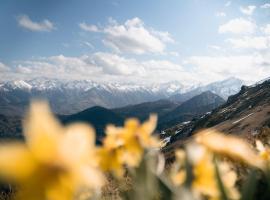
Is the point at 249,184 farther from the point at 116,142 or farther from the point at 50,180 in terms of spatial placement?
the point at 50,180

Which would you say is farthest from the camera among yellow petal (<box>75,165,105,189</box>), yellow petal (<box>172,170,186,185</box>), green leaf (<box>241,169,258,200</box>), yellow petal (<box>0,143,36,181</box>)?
yellow petal (<box>172,170,186,185</box>)

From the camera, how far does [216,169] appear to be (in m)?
1.35

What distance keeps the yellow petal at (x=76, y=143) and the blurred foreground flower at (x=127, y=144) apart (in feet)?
1.67

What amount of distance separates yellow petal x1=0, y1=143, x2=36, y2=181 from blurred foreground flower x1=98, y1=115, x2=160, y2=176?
64 cm

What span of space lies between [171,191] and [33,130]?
0.81 m

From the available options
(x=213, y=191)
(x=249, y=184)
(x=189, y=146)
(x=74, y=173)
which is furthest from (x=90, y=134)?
(x=249, y=184)

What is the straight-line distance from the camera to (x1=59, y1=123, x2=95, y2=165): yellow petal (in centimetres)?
82

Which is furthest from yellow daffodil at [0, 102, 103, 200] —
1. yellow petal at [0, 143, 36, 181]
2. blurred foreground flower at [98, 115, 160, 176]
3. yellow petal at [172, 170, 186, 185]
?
yellow petal at [172, 170, 186, 185]

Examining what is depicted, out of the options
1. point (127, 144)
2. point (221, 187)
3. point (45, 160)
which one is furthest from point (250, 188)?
point (45, 160)

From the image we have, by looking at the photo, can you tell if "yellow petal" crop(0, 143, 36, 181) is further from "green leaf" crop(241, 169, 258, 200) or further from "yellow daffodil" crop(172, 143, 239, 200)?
"green leaf" crop(241, 169, 258, 200)

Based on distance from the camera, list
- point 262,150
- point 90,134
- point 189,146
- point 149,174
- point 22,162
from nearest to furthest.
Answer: point 22,162, point 90,134, point 149,174, point 189,146, point 262,150

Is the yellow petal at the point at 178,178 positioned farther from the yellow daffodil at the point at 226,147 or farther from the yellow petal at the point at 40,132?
the yellow petal at the point at 40,132

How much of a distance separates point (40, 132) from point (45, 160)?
64 mm

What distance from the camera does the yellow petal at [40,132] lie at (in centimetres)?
79
